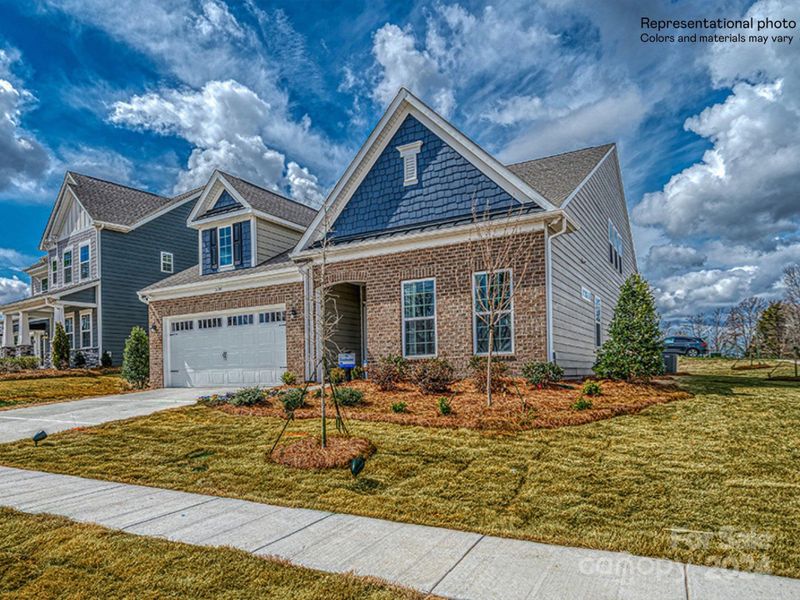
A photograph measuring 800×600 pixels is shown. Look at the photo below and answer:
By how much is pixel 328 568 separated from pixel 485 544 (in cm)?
129

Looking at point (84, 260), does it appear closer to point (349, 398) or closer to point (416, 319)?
point (416, 319)

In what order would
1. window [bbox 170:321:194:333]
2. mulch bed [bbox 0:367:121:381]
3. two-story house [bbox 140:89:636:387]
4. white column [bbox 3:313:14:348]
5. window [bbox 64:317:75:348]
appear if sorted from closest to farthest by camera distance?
two-story house [bbox 140:89:636:387], window [bbox 170:321:194:333], mulch bed [bbox 0:367:121:381], window [bbox 64:317:75:348], white column [bbox 3:313:14:348]

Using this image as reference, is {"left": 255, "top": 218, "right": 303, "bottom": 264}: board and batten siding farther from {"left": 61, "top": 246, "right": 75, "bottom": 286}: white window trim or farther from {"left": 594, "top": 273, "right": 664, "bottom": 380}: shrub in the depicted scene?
{"left": 61, "top": 246, "right": 75, "bottom": 286}: white window trim

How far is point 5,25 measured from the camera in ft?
40.0

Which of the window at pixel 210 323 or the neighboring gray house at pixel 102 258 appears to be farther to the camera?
the neighboring gray house at pixel 102 258

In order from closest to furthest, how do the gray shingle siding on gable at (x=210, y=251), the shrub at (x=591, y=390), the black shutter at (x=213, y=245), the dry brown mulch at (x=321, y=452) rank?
the dry brown mulch at (x=321, y=452), the shrub at (x=591, y=390), the gray shingle siding on gable at (x=210, y=251), the black shutter at (x=213, y=245)

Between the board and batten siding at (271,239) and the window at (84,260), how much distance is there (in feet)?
42.4

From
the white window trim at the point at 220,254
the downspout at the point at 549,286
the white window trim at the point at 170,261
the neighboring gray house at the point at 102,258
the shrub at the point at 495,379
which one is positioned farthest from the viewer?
the white window trim at the point at 170,261

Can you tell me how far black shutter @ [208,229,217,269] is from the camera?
18.8m

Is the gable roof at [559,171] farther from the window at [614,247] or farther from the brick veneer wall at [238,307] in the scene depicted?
the brick veneer wall at [238,307]

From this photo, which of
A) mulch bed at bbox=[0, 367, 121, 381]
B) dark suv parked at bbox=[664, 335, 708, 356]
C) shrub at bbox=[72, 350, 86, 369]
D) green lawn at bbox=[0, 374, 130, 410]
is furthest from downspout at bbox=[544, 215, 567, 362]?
dark suv parked at bbox=[664, 335, 708, 356]

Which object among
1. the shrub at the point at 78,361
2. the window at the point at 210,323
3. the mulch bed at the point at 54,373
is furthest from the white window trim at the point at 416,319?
the shrub at the point at 78,361

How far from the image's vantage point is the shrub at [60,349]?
23.8 m

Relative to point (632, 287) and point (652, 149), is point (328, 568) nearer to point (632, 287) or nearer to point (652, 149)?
point (632, 287)
